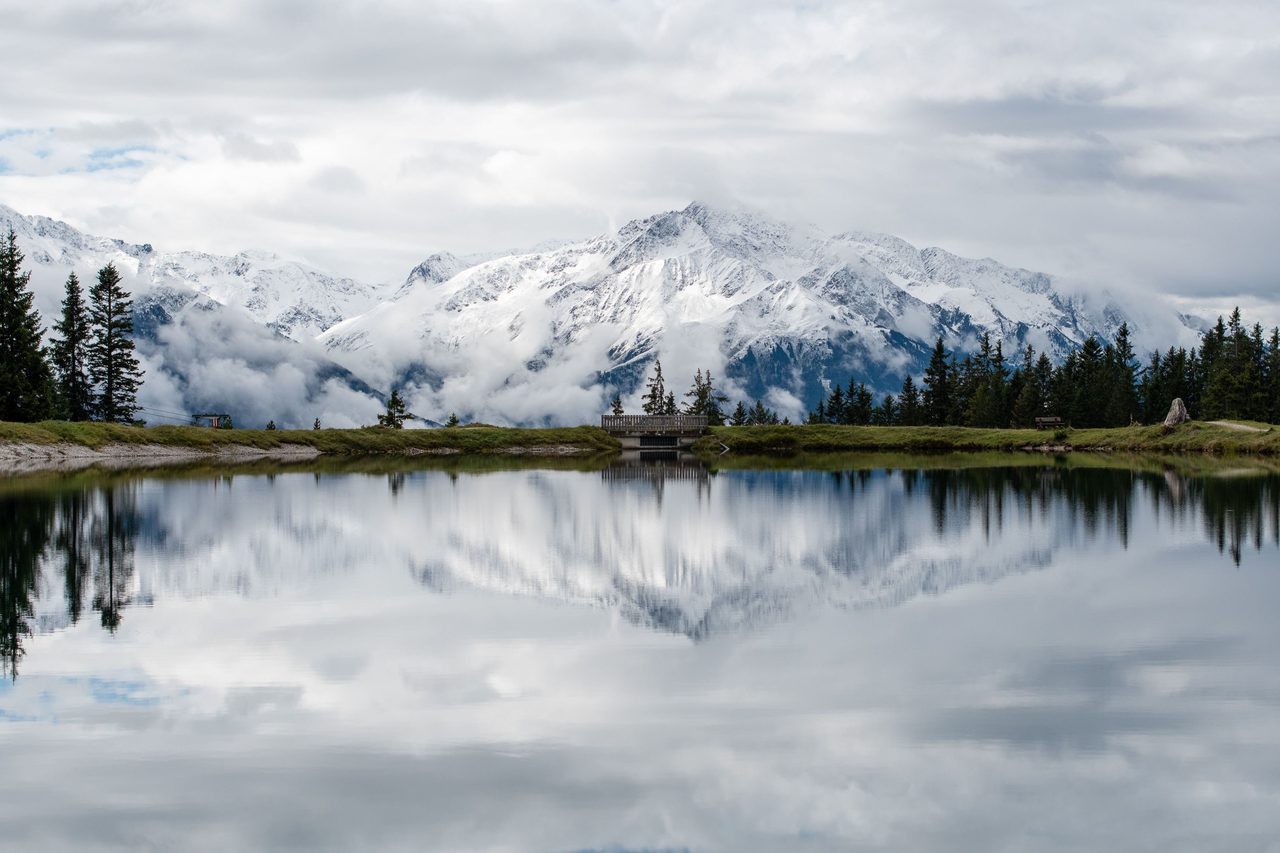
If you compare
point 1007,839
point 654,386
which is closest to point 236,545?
point 1007,839

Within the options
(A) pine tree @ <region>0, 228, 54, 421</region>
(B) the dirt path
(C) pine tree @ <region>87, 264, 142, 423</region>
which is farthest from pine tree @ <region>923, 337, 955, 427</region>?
(A) pine tree @ <region>0, 228, 54, 421</region>

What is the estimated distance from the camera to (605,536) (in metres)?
45.5

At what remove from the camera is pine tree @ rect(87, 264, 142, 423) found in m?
119

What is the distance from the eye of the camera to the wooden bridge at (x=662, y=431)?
136750 mm

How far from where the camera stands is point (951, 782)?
1681cm

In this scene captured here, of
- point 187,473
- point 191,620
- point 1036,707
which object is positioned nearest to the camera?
point 1036,707

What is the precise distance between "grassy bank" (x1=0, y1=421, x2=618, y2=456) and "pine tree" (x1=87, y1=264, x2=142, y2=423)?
28.9 feet

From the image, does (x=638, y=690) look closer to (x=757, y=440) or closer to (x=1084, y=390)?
(x=757, y=440)

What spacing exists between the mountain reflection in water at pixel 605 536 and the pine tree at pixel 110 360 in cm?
4877

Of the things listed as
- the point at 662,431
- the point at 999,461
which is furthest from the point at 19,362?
the point at 999,461

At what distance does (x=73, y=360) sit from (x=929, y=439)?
75.4m

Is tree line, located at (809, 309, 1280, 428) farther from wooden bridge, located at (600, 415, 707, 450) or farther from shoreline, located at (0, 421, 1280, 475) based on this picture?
wooden bridge, located at (600, 415, 707, 450)

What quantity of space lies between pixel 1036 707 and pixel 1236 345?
524 feet

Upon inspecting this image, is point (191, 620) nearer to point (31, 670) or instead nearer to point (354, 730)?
point (31, 670)
